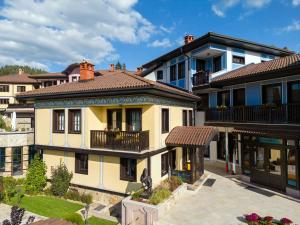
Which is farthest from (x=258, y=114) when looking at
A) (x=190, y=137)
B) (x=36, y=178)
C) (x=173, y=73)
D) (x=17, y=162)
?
(x=17, y=162)

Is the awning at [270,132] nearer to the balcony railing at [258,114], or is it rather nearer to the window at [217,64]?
the balcony railing at [258,114]

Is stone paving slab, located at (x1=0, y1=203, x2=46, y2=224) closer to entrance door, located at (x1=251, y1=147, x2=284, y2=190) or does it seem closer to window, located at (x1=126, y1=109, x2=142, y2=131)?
window, located at (x1=126, y1=109, x2=142, y2=131)

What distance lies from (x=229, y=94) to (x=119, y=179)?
1128cm

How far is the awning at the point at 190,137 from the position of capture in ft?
49.1

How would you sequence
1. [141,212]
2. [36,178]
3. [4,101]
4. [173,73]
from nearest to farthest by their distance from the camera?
1. [141,212]
2. [36,178]
3. [173,73]
4. [4,101]

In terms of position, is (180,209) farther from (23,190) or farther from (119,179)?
(23,190)

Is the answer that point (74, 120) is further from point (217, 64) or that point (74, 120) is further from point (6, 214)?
point (217, 64)

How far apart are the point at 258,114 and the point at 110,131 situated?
970cm

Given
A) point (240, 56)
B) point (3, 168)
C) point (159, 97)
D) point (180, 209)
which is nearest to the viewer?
point (180, 209)

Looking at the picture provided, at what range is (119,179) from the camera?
14.7 meters

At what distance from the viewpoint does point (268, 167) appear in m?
15.3

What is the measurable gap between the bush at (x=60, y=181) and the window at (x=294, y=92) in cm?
1509

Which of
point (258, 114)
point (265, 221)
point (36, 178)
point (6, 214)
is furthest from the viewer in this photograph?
point (36, 178)

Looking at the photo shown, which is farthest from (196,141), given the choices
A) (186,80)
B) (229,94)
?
(186,80)
